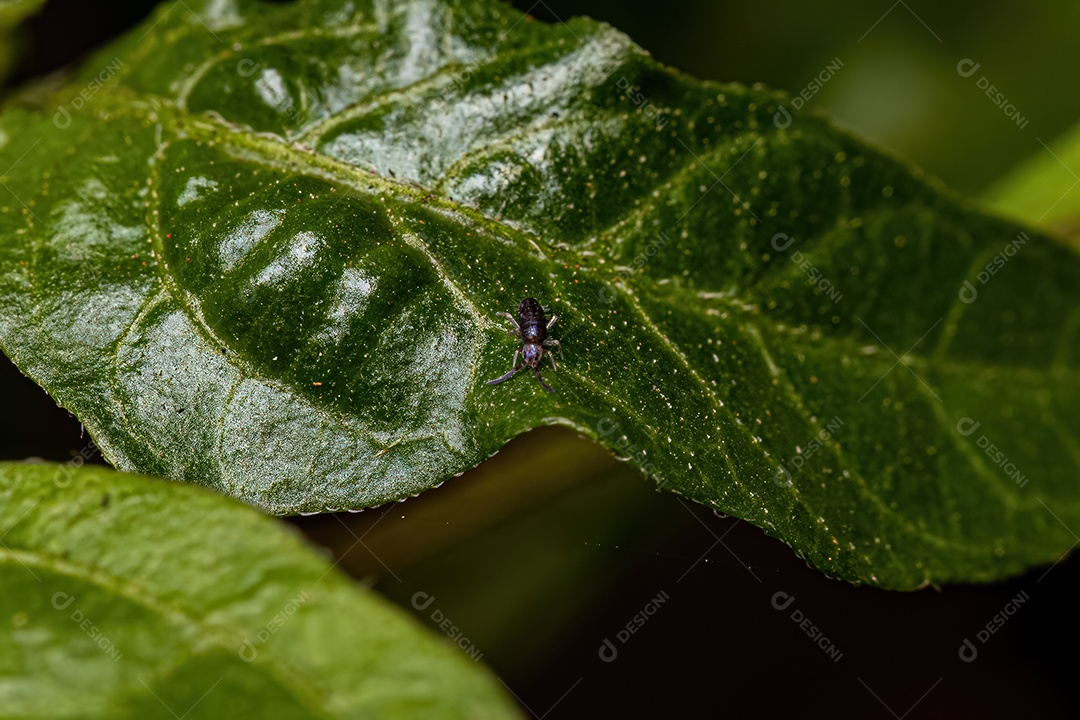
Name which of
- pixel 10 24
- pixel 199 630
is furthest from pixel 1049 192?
pixel 10 24

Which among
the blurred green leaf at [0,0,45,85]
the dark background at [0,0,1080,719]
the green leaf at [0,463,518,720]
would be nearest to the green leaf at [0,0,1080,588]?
the blurred green leaf at [0,0,45,85]

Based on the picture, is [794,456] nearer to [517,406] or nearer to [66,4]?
[517,406]

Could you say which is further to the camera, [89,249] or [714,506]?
[89,249]

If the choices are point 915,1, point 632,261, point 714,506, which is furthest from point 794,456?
point 915,1

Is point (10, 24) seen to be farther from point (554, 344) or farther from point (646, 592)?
point (646, 592)

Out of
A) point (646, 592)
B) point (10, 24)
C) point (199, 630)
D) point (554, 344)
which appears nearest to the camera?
point (199, 630)

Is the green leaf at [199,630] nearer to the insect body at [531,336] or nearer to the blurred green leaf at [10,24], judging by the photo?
the insect body at [531,336]
